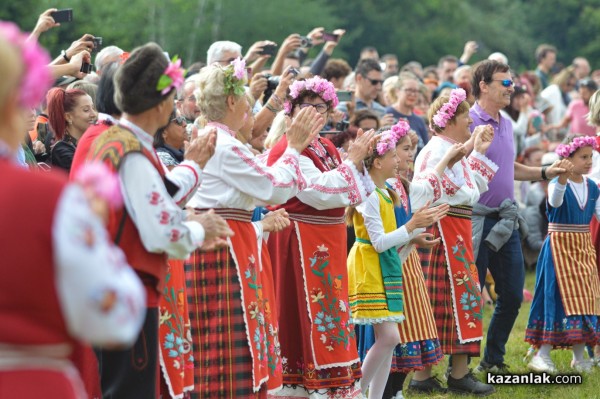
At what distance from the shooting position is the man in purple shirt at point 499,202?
784 centimetres

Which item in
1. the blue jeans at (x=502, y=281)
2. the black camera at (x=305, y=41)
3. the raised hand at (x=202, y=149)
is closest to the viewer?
the raised hand at (x=202, y=149)

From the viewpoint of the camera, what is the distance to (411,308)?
6949 millimetres

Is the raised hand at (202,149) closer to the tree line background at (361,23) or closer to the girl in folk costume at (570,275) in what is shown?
the girl in folk costume at (570,275)

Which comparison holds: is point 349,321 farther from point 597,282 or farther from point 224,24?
point 224,24

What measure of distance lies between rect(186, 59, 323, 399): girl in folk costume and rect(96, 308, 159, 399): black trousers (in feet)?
3.32

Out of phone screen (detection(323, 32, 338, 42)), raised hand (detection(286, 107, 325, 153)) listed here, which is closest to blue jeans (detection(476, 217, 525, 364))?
raised hand (detection(286, 107, 325, 153))

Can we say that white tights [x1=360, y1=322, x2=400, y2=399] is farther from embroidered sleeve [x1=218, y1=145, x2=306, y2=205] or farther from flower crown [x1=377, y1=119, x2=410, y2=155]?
embroidered sleeve [x1=218, y1=145, x2=306, y2=205]

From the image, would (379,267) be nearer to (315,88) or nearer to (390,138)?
(390,138)

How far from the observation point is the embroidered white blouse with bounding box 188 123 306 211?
17.6 ft

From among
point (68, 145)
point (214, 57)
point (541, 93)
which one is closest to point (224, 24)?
point (541, 93)

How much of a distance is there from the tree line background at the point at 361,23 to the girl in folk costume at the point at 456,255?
1975 cm

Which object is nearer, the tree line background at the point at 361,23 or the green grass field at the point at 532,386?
the green grass field at the point at 532,386

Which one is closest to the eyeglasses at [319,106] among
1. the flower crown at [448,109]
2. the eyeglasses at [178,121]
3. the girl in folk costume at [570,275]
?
the eyeglasses at [178,121]

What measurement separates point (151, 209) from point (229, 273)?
1361 millimetres
